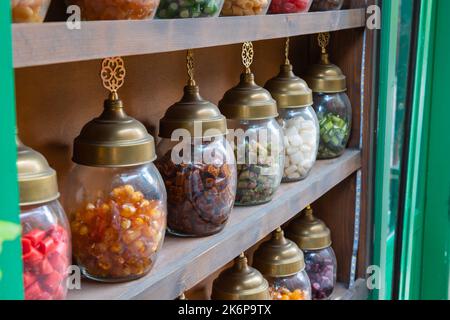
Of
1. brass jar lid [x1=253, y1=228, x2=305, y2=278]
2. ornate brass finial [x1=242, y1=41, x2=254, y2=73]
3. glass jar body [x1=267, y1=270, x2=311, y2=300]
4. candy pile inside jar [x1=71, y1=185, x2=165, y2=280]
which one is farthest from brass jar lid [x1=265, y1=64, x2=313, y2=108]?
candy pile inside jar [x1=71, y1=185, x2=165, y2=280]

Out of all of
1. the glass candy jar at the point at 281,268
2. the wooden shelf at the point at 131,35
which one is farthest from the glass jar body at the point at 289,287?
Result: the wooden shelf at the point at 131,35

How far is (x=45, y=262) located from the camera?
0.92 meters

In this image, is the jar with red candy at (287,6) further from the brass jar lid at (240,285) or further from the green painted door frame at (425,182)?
the green painted door frame at (425,182)

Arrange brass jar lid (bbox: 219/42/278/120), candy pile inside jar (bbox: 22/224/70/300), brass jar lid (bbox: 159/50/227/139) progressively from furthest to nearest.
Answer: brass jar lid (bbox: 219/42/278/120), brass jar lid (bbox: 159/50/227/139), candy pile inside jar (bbox: 22/224/70/300)

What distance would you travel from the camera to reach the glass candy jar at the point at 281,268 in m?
1.69

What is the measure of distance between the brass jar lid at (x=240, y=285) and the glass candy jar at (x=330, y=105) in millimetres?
503

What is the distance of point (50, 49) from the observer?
83 cm

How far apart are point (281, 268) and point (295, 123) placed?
360mm

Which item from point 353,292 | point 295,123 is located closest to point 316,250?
point 353,292

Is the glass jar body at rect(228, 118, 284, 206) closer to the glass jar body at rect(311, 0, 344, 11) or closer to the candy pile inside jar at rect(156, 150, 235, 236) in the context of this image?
the candy pile inside jar at rect(156, 150, 235, 236)

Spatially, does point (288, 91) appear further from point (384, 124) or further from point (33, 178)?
point (33, 178)

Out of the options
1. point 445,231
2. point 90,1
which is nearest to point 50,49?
point 90,1

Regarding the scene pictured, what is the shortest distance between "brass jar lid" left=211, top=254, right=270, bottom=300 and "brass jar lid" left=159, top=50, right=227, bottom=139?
0.37 metres

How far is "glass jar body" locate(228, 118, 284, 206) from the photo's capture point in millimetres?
1463
